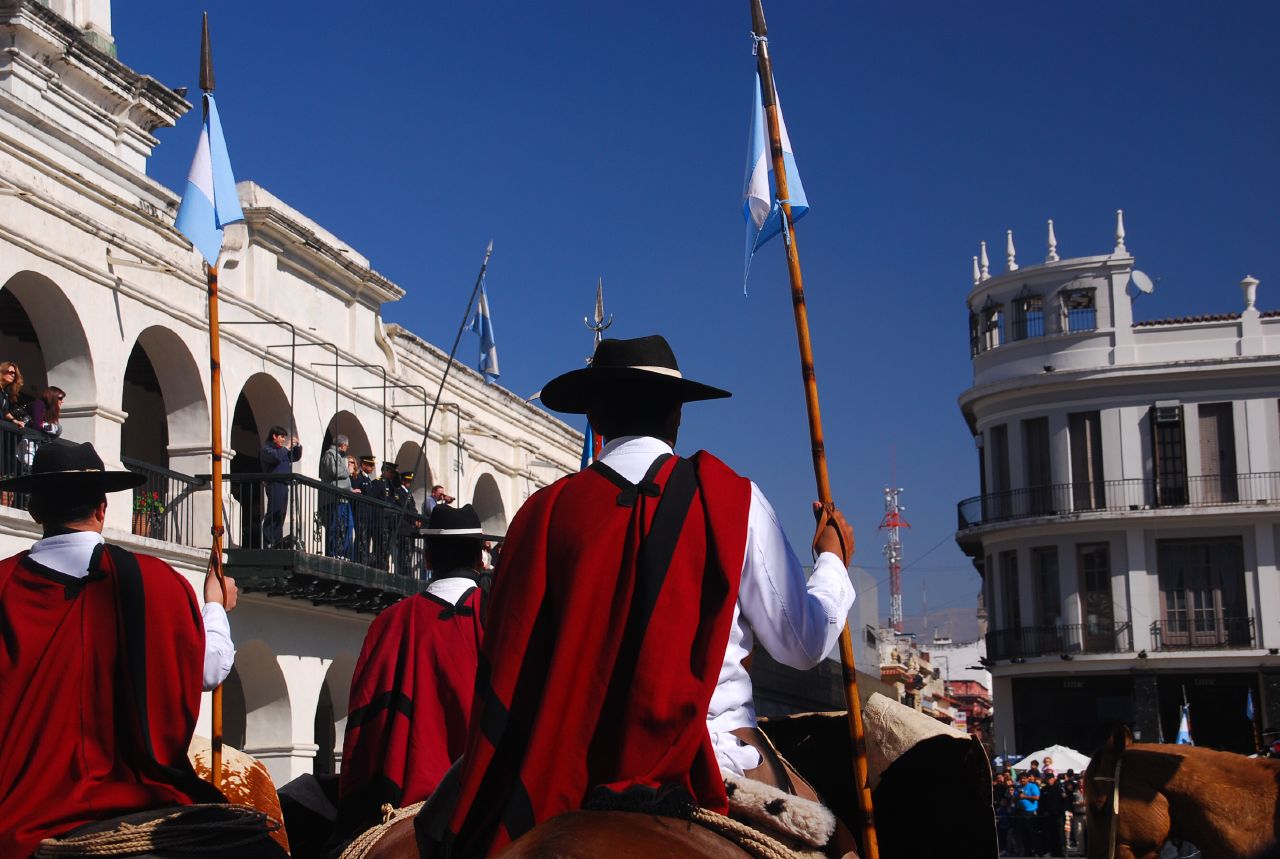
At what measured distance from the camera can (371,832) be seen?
5.11m

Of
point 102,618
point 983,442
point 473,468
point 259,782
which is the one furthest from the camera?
point 983,442

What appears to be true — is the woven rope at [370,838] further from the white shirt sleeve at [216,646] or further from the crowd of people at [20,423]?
the crowd of people at [20,423]

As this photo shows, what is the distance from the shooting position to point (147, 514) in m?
18.4

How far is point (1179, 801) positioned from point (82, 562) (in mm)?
5687

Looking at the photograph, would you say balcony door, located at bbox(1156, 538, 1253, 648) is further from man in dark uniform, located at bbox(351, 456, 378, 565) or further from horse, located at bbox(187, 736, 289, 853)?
horse, located at bbox(187, 736, 289, 853)

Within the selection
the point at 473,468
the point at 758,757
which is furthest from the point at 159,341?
the point at 758,757

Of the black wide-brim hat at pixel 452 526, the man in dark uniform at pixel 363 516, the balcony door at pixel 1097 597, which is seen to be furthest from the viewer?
the balcony door at pixel 1097 597

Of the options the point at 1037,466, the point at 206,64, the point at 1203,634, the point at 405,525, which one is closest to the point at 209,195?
the point at 206,64

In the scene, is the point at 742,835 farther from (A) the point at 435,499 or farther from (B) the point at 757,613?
(A) the point at 435,499

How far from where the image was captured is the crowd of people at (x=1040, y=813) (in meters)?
27.6

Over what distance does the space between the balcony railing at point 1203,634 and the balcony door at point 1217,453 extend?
111 inches

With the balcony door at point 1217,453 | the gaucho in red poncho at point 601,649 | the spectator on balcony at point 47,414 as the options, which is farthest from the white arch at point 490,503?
the gaucho in red poncho at point 601,649

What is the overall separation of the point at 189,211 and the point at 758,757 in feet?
20.6

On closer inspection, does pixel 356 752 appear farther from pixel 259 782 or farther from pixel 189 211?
pixel 189 211
